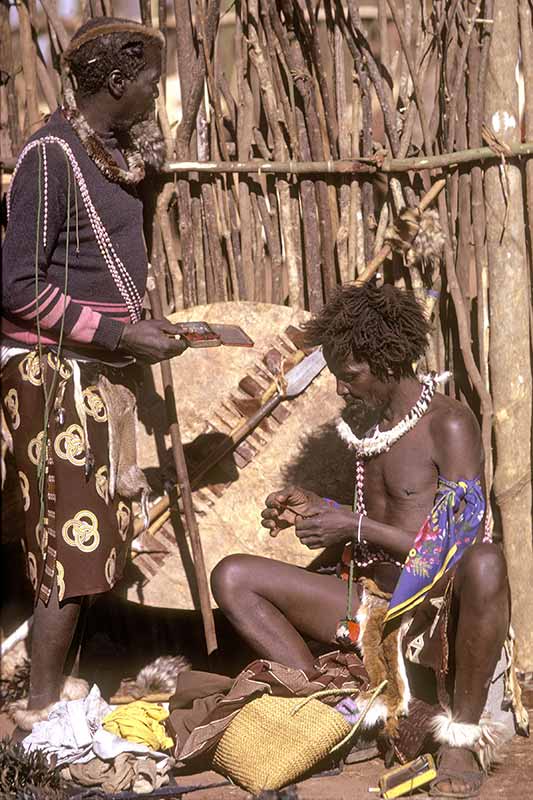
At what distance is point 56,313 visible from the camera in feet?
11.9

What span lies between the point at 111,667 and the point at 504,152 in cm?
278

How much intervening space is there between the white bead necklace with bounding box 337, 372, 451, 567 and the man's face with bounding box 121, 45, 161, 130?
1335mm

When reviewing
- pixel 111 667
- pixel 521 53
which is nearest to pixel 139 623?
pixel 111 667

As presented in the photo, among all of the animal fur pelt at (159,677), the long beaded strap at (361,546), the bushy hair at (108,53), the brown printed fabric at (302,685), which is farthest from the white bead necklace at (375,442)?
the bushy hair at (108,53)

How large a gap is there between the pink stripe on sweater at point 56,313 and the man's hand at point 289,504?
944mm

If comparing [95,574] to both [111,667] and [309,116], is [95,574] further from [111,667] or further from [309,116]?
[309,116]

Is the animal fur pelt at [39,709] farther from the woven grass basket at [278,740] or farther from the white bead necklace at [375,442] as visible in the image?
the white bead necklace at [375,442]

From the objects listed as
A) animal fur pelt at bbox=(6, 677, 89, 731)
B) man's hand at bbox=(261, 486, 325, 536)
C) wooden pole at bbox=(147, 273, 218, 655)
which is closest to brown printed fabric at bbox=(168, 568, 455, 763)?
wooden pole at bbox=(147, 273, 218, 655)

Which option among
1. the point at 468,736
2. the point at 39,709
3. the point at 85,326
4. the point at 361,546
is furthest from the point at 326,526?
the point at 39,709

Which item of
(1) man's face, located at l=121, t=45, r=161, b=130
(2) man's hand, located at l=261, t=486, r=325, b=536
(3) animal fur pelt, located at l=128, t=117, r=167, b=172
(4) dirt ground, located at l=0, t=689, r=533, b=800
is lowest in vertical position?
(4) dirt ground, located at l=0, t=689, r=533, b=800

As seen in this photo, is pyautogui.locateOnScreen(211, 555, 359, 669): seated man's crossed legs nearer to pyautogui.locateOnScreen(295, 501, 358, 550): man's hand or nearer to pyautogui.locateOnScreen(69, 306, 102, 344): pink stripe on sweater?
pyautogui.locateOnScreen(295, 501, 358, 550): man's hand

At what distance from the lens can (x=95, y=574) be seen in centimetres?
374

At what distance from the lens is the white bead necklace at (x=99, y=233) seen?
363 cm

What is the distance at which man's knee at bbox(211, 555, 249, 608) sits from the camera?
3840mm
